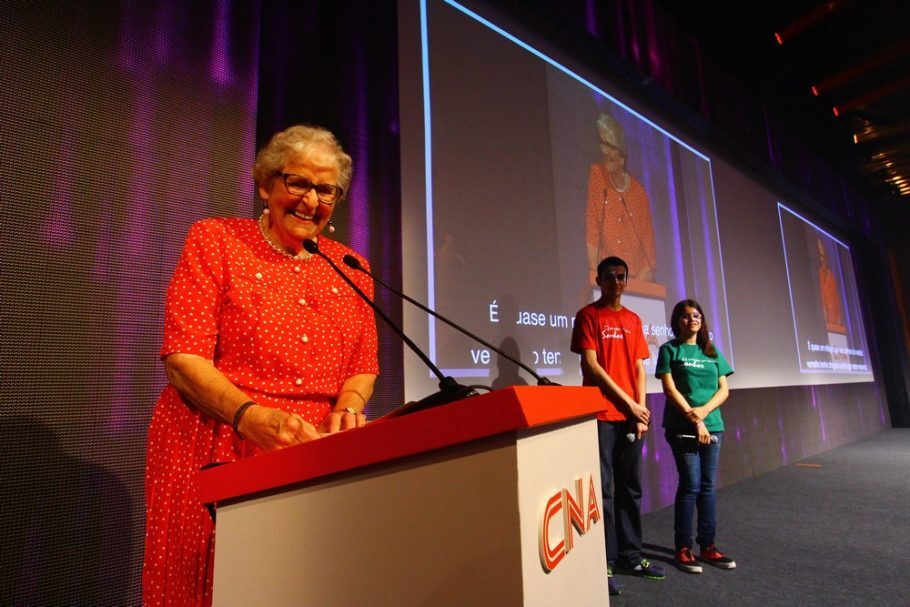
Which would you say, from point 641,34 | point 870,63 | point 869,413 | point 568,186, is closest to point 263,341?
point 568,186

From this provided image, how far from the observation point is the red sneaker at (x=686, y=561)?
250 centimetres

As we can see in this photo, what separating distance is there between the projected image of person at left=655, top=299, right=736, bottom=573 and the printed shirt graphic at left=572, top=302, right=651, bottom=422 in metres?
0.25

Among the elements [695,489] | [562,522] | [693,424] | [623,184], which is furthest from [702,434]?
[562,522]

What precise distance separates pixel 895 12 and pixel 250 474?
7.05 meters

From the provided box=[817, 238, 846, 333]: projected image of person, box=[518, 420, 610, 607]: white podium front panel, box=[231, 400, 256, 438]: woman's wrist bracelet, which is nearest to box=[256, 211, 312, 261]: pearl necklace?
box=[231, 400, 256, 438]: woman's wrist bracelet

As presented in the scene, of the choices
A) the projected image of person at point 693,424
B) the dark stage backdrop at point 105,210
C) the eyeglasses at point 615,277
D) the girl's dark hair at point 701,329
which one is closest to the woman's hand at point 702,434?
the projected image of person at point 693,424

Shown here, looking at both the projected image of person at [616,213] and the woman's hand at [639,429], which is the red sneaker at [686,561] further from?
the projected image of person at [616,213]

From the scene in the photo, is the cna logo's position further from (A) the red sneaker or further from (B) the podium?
(A) the red sneaker

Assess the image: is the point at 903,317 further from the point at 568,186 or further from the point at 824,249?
the point at 568,186

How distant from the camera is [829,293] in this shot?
287 inches

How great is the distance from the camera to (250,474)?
616 millimetres

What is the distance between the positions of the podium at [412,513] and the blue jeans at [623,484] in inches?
77.9

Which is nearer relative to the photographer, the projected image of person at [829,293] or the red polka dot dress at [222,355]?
the red polka dot dress at [222,355]

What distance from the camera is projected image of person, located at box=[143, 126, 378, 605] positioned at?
867 mm
